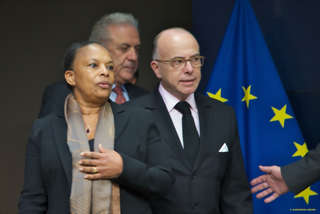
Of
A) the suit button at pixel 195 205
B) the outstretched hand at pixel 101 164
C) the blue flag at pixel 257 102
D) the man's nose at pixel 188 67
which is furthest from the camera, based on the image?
the blue flag at pixel 257 102

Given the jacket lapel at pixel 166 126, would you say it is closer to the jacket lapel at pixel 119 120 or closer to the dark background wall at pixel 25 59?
the jacket lapel at pixel 119 120

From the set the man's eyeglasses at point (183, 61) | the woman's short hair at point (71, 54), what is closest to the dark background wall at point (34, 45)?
the man's eyeglasses at point (183, 61)

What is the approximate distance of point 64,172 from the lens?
6.52 ft

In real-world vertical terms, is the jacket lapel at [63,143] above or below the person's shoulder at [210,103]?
below

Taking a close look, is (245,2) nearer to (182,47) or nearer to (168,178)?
(182,47)

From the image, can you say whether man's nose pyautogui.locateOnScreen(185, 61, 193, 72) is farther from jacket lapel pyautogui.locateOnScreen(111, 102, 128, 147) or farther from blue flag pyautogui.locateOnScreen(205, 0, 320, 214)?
blue flag pyautogui.locateOnScreen(205, 0, 320, 214)

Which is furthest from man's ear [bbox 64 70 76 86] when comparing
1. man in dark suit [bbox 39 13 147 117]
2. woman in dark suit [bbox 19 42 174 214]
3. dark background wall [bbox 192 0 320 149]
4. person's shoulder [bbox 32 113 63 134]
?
dark background wall [bbox 192 0 320 149]

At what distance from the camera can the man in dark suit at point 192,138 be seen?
2482 millimetres

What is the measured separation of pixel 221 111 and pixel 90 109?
0.83 metres

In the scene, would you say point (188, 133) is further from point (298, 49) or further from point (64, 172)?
point (298, 49)

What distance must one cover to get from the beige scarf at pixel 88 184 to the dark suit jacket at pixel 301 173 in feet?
4.24

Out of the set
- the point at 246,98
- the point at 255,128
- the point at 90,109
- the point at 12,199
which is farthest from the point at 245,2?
the point at 12,199

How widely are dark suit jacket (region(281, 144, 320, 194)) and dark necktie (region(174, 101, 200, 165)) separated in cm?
67

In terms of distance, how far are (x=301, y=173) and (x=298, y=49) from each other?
115 centimetres
